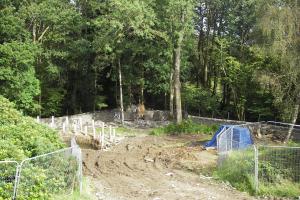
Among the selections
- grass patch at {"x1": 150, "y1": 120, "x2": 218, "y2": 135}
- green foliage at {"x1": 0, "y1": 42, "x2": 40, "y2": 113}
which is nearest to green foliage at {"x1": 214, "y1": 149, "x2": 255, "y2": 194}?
grass patch at {"x1": 150, "y1": 120, "x2": 218, "y2": 135}

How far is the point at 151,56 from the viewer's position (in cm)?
3847

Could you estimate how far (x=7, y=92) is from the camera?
32.1 metres

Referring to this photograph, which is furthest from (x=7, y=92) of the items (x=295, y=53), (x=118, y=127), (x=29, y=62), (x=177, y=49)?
(x=295, y=53)

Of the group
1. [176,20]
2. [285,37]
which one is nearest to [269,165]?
[285,37]

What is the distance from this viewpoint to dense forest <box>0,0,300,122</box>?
25.8 m

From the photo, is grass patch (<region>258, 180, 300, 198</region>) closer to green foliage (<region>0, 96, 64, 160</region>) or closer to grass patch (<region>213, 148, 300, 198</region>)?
grass patch (<region>213, 148, 300, 198</region>)

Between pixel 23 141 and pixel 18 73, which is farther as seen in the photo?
pixel 18 73

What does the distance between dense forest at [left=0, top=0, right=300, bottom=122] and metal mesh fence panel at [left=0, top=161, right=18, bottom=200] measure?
58.8 feet

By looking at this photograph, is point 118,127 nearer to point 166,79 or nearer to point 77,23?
point 166,79

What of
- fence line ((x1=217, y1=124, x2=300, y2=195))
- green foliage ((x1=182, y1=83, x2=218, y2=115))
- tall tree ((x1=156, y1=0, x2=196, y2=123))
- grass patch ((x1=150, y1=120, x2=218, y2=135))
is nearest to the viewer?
fence line ((x1=217, y1=124, x2=300, y2=195))

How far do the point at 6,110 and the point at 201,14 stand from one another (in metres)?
32.6

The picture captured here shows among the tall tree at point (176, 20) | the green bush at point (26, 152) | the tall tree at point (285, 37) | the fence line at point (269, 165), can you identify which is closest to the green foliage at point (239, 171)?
the fence line at point (269, 165)

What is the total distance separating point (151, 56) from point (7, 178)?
30.6m

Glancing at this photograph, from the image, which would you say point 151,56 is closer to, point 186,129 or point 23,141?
point 186,129
